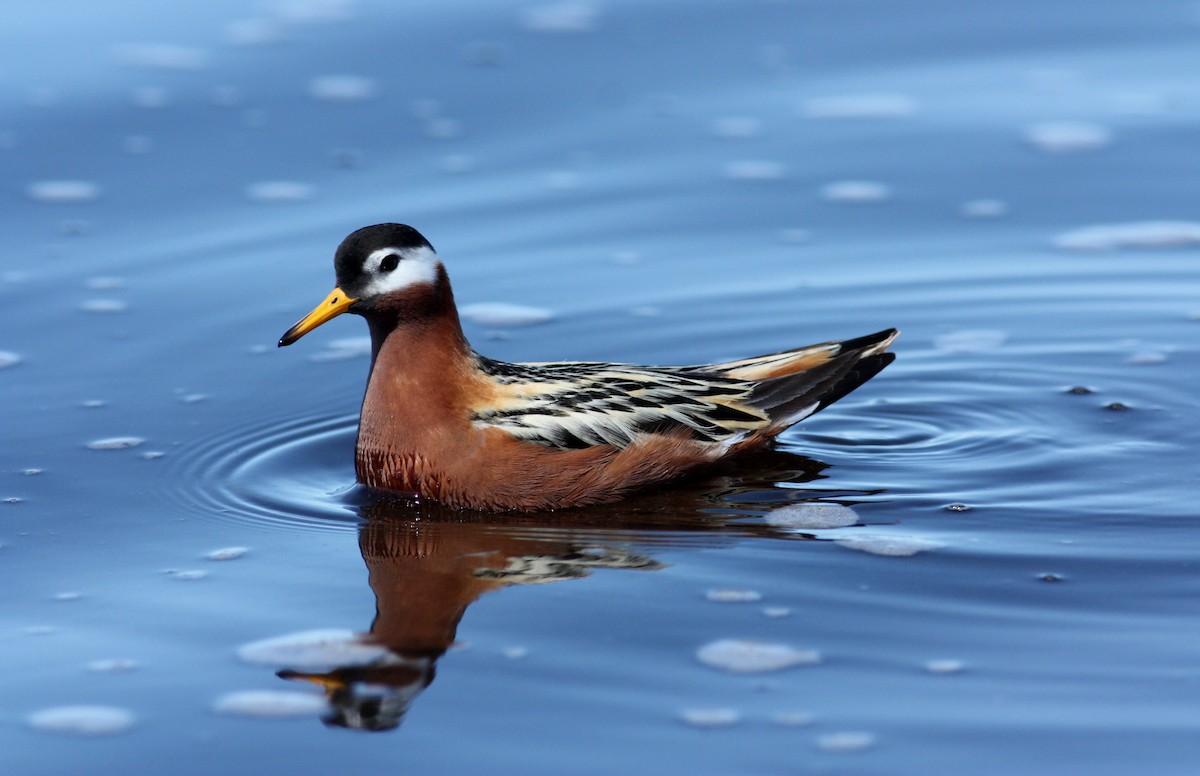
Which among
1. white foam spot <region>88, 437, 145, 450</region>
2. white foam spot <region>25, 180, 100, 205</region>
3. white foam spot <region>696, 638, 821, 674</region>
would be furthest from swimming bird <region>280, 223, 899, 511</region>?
white foam spot <region>25, 180, 100, 205</region>

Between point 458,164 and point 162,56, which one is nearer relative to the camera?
point 458,164

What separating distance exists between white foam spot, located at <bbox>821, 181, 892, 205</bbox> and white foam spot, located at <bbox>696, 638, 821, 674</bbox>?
6.07 m

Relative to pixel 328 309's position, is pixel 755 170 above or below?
above

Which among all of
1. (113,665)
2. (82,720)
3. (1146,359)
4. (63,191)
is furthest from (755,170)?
(82,720)

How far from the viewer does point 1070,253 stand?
11328mm

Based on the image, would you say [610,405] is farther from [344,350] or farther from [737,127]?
[737,127]

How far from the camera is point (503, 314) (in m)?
10.6

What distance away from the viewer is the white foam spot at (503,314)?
416 inches

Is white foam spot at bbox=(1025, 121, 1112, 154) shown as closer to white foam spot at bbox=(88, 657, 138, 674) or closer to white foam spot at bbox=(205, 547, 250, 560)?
white foam spot at bbox=(205, 547, 250, 560)

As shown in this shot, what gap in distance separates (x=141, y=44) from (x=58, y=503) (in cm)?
701

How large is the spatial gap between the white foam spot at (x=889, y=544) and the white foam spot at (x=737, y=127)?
19.6 ft

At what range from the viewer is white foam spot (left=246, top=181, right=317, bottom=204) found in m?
12.1

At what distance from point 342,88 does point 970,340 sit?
19.0ft

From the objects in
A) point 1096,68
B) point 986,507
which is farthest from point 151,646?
point 1096,68
